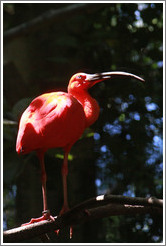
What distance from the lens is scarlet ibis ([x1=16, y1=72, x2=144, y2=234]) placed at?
135 centimetres

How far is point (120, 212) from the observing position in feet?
4.37

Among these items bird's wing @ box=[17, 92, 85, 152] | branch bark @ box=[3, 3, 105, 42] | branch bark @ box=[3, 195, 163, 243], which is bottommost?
branch bark @ box=[3, 195, 163, 243]

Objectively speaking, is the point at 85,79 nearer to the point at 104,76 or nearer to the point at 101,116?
the point at 104,76

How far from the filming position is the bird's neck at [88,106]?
1439mm

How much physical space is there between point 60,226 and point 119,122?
0.85 metres

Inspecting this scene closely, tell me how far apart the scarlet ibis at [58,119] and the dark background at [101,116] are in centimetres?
23

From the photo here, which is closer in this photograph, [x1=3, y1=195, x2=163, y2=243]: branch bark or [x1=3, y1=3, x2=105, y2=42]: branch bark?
[x1=3, y1=195, x2=163, y2=243]: branch bark

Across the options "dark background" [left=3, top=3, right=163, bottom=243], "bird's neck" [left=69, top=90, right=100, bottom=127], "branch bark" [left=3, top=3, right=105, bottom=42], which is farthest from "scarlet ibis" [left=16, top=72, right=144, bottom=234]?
"branch bark" [left=3, top=3, right=105, bottom=42]

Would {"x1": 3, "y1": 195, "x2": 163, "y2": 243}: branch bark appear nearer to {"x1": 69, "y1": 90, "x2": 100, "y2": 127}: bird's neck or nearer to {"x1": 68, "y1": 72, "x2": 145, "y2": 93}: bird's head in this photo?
{"x1": 69, "y1": 90, "x2": 100, "y2": 127}: bird's neck

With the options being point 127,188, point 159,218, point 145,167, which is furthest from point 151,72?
point 159,218

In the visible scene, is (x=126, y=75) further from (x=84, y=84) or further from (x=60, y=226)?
(x=60, y=226)

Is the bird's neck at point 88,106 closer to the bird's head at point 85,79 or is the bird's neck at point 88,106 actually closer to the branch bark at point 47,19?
the bird's head at point 85,79

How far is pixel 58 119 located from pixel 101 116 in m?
0.65

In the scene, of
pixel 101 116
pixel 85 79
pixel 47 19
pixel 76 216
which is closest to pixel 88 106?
pixel 85 79
